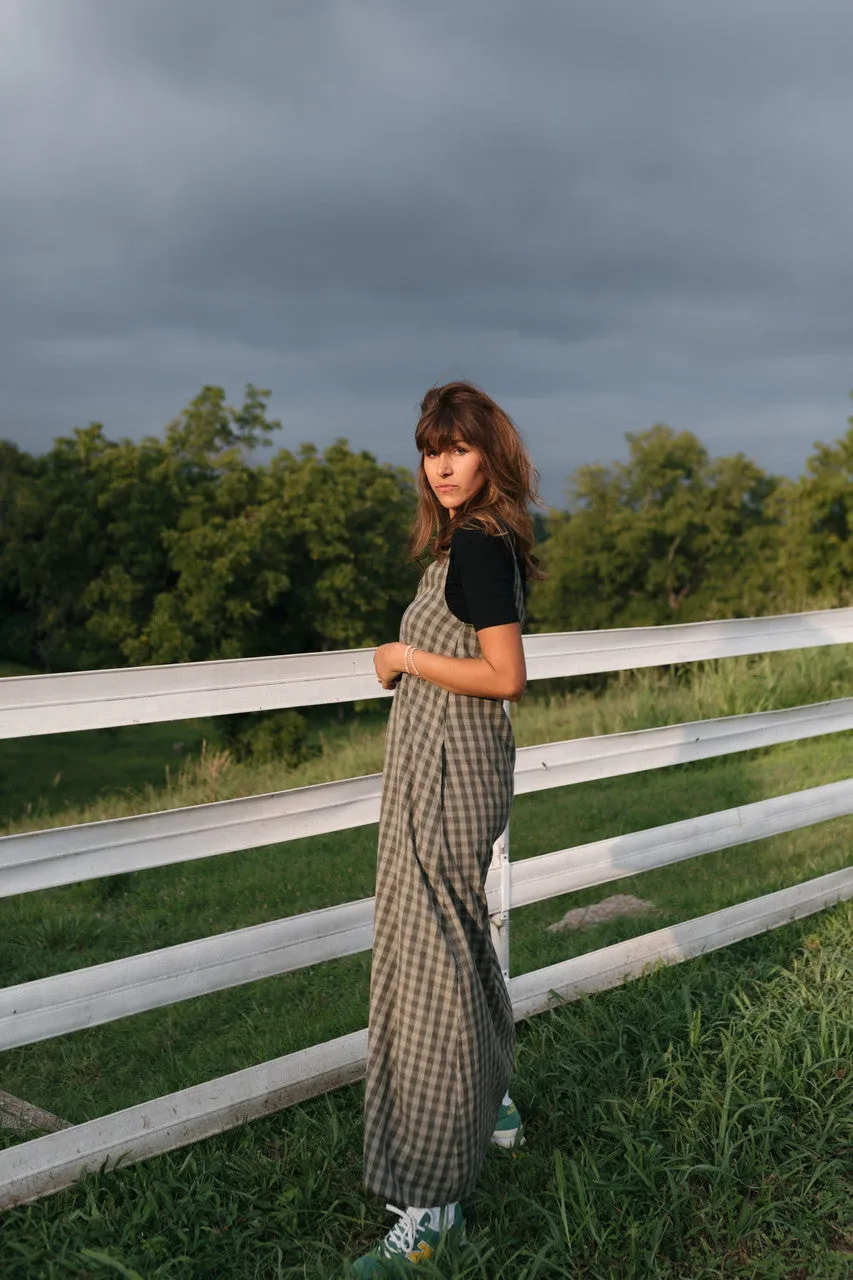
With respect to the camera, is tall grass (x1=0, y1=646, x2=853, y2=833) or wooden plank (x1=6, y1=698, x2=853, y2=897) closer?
wooden plank (x1=6, y1=698, x2=853, y2=897)

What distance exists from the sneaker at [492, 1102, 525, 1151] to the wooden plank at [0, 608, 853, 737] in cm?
106

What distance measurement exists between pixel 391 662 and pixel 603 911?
110 inches

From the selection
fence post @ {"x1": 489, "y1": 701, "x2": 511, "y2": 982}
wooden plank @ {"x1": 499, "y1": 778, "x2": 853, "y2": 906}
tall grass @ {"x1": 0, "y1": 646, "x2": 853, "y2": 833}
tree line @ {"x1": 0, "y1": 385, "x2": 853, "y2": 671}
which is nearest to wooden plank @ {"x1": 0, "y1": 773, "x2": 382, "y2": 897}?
fence post @ {"x1": 489, "y1": 701, "x2": 511, "y2": 982}

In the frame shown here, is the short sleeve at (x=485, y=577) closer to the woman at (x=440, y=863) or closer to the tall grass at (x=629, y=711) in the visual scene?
the woman at (x=440, y=863)

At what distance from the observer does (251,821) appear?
9.23 ft

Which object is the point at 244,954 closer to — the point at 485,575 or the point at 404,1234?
the point at 404,1234

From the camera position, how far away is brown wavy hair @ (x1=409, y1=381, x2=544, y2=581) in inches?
93.4

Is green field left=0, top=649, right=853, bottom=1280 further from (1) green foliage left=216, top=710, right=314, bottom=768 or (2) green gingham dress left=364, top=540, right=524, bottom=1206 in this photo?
(1) green foliage left=216, top=710, right=314, bottom=768

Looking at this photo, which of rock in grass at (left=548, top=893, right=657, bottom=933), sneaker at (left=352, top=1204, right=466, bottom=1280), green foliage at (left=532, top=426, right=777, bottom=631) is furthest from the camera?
green foliage at (left=532, top=426, right=777, bottom=631)

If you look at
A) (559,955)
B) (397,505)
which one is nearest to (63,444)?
(397,505)

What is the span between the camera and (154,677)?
101 inches

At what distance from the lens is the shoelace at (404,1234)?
2395mm

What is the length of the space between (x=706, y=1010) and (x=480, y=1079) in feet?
4.38

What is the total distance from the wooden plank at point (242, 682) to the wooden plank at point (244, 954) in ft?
1.76
